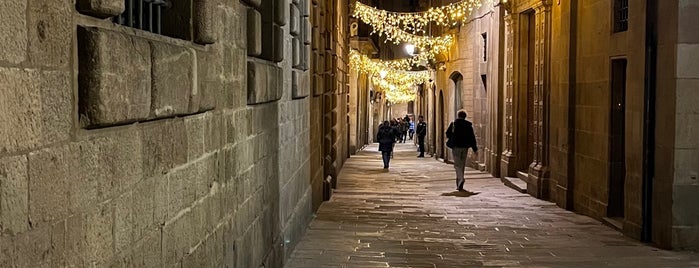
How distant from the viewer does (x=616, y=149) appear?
1210 centimetres

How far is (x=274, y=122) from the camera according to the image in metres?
7.57

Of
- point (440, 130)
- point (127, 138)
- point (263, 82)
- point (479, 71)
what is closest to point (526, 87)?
point (479, 71)

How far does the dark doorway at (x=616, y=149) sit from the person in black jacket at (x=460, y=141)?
4523mm

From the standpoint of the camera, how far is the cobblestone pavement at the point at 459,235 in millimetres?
9094

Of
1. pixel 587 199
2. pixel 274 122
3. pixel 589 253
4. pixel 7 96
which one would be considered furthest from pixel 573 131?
pixel 7 96

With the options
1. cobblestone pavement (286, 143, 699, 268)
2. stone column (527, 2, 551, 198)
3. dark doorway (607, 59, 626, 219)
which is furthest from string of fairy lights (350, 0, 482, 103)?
dark doorway (607, 59, 626, 219)

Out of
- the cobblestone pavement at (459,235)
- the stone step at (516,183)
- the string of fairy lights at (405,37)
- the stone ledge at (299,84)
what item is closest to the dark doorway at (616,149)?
the cobblestone pavement at (459,235)

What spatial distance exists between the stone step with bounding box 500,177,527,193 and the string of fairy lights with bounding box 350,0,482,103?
17.8 feet

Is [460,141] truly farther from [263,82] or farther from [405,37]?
[405,37]

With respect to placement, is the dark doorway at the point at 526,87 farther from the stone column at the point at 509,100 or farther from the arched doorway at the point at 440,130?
the arched doorway at the point at 440,130

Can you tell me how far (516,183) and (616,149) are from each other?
5.44 meters

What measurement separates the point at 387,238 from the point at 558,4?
6.38 metres

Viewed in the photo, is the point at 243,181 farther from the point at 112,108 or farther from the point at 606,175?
the point at 606,175

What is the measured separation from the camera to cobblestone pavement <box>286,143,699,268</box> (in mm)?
9094
